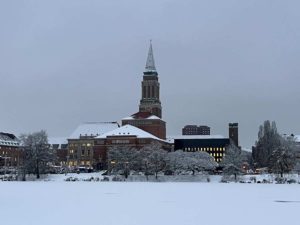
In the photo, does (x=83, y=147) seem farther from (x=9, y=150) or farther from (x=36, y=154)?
(x=36, y=154)

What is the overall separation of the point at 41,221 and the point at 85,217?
309 cm

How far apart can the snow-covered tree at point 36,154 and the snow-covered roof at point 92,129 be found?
74505mm

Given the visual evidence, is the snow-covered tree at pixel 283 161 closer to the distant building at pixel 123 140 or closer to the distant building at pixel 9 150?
the distant building at pixel 123 140

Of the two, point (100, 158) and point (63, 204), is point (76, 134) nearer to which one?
point (100, 158)

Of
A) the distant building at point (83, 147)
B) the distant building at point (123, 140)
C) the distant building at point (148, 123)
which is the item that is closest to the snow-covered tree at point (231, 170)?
the distant building at point (123, 140)

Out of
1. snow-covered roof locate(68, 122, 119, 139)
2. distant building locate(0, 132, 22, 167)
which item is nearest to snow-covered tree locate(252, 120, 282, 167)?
snow-covered roof locate(68, 122, 119, 139)

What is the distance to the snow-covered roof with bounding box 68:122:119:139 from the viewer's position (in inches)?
7421

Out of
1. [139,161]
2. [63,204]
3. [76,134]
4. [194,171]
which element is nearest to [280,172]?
[194,171]

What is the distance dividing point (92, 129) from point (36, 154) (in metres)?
86.3

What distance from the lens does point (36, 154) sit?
10488 centimetres

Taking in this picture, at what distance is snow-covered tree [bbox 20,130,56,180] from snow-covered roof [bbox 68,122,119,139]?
74.5 meters

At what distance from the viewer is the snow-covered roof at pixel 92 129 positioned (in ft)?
618

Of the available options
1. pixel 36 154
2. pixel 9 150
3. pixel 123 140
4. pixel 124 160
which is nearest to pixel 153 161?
pixel 124 160

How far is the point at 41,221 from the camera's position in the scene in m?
28.7
